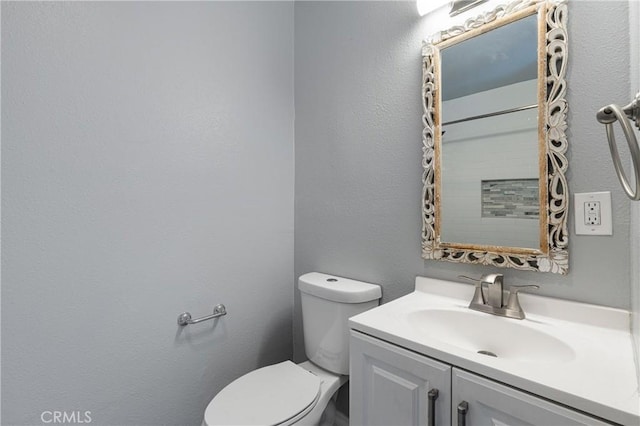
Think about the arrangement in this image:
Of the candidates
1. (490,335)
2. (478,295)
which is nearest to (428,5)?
(478,295)

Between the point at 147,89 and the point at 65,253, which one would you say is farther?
the point at 147,89

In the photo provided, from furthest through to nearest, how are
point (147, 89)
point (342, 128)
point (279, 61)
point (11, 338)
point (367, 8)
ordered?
point (279, 61), point (342, 128), point (367, 8), point (147, 89), point (11, 338)

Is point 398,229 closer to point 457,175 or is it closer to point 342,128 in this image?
point 457,175

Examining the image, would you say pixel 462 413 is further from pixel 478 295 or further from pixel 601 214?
pixel 601 214

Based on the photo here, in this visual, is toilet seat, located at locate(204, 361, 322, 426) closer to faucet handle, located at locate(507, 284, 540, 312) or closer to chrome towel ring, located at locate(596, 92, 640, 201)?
faucet handle, located at locate(507, 284, 540, 312)

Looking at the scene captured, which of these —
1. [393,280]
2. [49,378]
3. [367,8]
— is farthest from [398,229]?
[49,378]

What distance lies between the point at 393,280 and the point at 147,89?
132 cm

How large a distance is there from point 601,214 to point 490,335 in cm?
46

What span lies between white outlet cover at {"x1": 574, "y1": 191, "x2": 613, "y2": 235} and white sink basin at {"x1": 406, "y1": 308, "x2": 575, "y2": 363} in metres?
0.32

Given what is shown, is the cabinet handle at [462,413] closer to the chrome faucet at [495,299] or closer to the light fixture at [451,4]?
the chrome faucet at [495,299]

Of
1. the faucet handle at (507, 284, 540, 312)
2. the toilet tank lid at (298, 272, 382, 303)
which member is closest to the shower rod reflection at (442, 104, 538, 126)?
the faucet handle at (507, 284, 540, 312)

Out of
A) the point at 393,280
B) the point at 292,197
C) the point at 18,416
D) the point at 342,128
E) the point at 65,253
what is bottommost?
the point at 18,416

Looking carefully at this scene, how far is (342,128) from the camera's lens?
1473mm

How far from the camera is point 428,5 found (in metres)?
1.13
